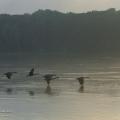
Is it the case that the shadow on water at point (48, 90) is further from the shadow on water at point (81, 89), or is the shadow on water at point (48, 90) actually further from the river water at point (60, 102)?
the shadow on water at point (81, 89)

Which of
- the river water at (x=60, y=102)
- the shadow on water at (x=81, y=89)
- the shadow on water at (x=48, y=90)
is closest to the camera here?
the river water at (x=60, y=102)

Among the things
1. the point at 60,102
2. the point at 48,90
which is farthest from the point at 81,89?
the point at 60,102

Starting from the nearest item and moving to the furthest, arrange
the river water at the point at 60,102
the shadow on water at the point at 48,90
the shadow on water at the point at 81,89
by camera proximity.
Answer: the river water at the point at 60,102 → the shadow on water at the point at 48,90 → the shadow on water at the point at 81,89

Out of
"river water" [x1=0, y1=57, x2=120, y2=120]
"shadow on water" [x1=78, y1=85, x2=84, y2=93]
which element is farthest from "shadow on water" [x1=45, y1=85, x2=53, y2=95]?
"shadow on water" [x1=78, y1=85, x2=84, y2=93]

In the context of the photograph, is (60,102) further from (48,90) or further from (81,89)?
(81,89)

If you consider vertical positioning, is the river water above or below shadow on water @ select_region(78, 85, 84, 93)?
below

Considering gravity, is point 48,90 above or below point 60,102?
above

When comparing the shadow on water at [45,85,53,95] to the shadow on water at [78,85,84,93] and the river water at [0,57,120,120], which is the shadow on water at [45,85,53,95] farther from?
the shadow on water at [78,85,84,93]

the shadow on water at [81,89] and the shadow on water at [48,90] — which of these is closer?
the shadow on water at [48,90]

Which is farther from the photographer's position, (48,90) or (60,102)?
(48,90)

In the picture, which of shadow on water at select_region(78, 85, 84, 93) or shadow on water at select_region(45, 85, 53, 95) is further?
shadow on water at select_region(78, 85, 84, 93)

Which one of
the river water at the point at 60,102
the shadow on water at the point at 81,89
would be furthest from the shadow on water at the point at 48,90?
the shadow on water at the point at 81,89

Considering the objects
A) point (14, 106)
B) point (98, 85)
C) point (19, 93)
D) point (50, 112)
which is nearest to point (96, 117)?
point (50, 112)

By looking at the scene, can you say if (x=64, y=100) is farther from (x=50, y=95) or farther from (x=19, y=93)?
(x=19, y=93)
